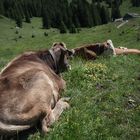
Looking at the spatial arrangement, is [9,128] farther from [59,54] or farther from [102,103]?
[59,54]

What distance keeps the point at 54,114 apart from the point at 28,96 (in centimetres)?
110

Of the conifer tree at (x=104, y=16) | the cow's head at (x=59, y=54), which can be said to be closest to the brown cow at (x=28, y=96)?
the cow's head at (x=59, y=54)

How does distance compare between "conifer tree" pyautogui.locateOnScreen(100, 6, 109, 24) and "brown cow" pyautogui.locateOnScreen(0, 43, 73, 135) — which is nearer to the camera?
"brown cow" pyautogui.locateOnScreen(0, 43, 73, 135)

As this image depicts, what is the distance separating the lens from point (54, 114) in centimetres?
988

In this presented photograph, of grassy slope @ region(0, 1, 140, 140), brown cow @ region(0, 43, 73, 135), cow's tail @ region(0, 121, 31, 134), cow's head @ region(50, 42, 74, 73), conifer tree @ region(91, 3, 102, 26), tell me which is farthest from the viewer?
conifer tree @ region(91, 3, 102, 26)

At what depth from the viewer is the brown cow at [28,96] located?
8.69m

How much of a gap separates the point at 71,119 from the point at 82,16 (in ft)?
508

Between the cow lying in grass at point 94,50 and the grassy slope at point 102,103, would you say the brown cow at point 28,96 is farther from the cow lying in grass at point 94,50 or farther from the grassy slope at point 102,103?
the cow lying in grass at point 94,50

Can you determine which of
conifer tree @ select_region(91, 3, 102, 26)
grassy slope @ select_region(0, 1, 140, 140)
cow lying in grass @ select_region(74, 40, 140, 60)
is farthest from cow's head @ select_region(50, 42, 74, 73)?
conifer tree @ select_region(91, 3, 102, 26)

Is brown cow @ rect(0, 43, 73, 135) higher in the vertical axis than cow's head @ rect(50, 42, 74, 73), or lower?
higher

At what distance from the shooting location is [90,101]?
10914mm

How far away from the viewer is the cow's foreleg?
9.19m

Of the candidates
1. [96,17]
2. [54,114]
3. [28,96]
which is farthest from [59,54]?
[96,17]

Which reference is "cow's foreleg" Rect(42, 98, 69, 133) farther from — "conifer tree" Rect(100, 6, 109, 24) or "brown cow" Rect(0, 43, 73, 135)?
"conifer tree" Rect(100, 6, 109, 24)
